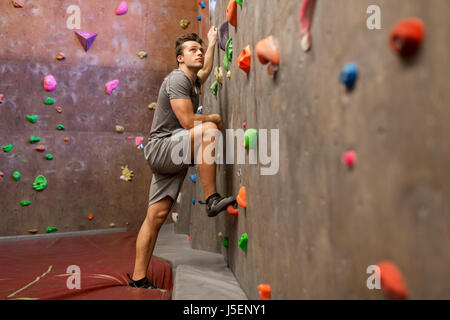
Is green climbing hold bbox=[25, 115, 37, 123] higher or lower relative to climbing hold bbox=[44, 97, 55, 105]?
lower

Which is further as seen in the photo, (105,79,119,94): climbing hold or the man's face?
(105,79,119,94): climbing hold

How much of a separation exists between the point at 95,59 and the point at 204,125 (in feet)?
7.39

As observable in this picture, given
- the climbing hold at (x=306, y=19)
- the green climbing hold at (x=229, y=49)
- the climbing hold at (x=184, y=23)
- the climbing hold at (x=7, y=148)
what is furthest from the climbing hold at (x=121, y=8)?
the climbing hold at (x=306, y=19)

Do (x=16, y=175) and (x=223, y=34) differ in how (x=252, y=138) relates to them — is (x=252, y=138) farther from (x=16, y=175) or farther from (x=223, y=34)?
(x=16, y=175)

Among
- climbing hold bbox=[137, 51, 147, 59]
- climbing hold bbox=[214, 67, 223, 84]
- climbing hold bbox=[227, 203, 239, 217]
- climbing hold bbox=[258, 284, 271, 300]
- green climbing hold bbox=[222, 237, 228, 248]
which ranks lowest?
green climbing hold bbox=[222, 237, 228, 248]

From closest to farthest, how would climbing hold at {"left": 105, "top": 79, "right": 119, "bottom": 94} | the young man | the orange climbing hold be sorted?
the orange climbing hold < the young man < climbing hold at {"left": 105, "top": 79, "right": 119, "bottom": 94}

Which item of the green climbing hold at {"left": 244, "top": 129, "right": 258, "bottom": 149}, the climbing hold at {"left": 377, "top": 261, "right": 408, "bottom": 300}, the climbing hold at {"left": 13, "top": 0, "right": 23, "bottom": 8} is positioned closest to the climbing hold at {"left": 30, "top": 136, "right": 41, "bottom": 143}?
the climbing hold at {"left": 13, "top": 0, "right": 23, "bottom": 8}

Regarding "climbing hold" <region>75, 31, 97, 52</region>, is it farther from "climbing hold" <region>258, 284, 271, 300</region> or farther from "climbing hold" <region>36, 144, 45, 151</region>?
"climbing hold" <region>258, 284, 271, 300</region>

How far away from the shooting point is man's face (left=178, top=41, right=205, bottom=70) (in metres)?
1.83

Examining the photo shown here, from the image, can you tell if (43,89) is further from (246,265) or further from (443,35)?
(443,35)

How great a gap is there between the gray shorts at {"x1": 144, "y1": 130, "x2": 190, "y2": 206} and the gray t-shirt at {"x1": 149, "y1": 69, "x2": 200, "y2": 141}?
68 mm

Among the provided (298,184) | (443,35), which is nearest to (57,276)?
(298,184)

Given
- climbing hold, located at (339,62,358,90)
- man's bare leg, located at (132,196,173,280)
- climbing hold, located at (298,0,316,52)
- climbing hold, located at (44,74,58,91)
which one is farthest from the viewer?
climbing hold, located at (44,74,58,91)

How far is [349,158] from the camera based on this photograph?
0.59 meters
